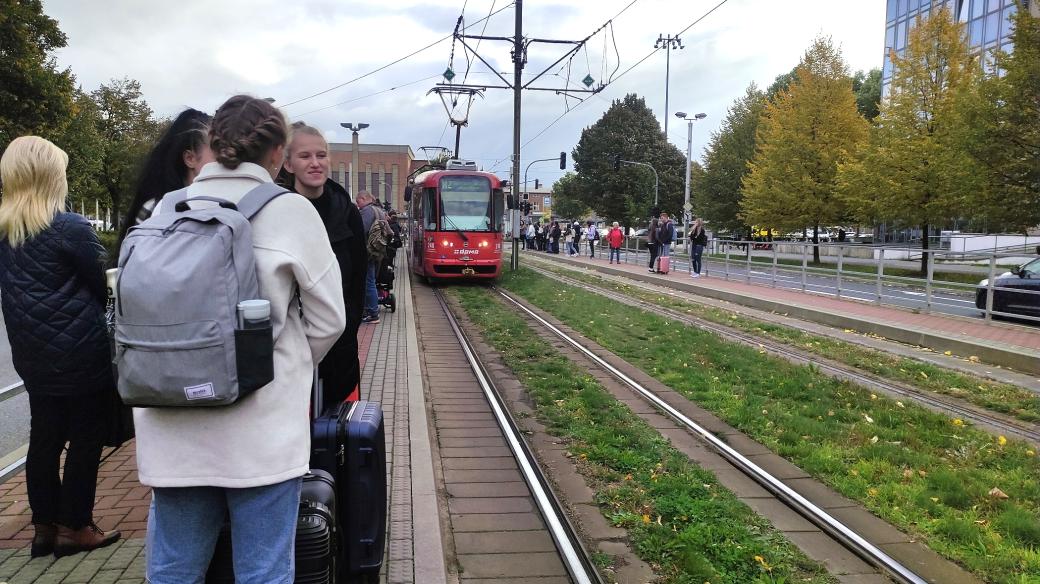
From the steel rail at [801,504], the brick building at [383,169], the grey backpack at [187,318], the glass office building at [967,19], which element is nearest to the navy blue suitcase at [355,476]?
the grey backpack at [187,318]

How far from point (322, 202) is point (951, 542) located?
3564 mm

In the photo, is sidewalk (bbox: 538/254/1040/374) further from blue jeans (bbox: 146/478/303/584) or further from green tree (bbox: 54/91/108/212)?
green tree (bbox: 54/91/108/212)

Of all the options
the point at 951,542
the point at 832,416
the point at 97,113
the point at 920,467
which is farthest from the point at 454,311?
the point at 97,113

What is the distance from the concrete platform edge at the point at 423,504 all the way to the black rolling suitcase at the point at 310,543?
126cm

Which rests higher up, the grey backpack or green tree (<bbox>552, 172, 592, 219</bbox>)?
green tree (<bbox>552, 172, 592, 219</bbox>)

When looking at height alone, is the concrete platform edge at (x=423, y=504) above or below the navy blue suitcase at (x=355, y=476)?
below

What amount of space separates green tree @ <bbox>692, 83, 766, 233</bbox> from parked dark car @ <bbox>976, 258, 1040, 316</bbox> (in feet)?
103

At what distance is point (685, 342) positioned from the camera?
9.90 metres

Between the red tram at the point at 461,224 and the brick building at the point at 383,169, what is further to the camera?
the brick building at the point at 383,169

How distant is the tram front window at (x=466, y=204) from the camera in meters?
18.2

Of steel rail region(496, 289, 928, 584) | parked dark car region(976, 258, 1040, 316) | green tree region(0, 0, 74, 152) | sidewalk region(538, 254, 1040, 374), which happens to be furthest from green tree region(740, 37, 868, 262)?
steel rail region(496, 289, 928, 584)

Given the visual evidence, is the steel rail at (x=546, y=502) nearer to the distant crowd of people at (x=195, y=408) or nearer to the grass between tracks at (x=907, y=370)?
the distant crowd of people at (x=195, y=408)

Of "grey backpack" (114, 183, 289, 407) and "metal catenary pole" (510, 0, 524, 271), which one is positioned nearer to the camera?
"grey backpack" (114, 183, 289, 407)

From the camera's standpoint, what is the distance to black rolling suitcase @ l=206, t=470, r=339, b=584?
77.0 inches
